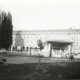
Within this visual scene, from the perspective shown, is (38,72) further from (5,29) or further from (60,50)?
(60,50)

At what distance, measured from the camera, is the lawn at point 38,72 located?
3.10 m

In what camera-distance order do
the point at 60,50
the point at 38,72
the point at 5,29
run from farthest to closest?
the point at 60,50 < the point at 5,29 < the point at 38,72

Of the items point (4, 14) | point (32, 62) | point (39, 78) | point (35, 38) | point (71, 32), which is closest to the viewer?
point (39, 78)

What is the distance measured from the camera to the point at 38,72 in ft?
10.5

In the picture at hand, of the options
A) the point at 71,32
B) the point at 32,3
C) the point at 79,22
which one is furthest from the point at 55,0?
the point at 71,32

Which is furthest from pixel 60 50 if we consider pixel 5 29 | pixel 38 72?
pixel 5 29

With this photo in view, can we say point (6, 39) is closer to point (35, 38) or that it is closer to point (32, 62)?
point (32, 62)

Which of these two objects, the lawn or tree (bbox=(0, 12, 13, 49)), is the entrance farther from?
tree (bbox=(0, 12, 13, 49))

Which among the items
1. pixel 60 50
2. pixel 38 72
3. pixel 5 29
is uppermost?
pixel 5 29

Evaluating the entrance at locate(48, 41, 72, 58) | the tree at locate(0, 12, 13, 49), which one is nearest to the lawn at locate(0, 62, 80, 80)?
the tree at locate(0, 12, 13, 49)

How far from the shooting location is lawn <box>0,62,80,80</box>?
3.10 metres

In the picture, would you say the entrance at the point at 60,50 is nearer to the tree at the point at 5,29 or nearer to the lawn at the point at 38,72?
the lawn at the point at 38,72

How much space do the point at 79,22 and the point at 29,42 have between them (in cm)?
1402

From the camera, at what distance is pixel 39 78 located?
10.1ft
